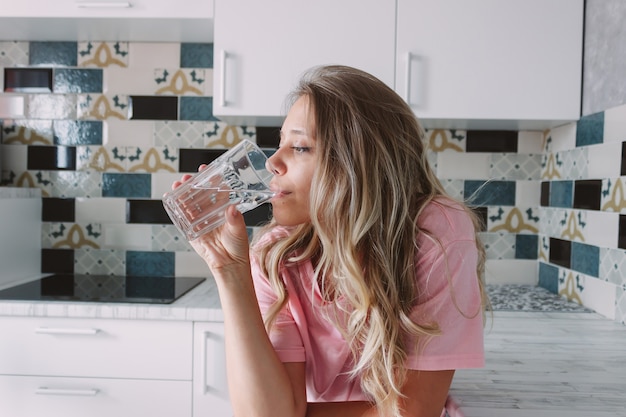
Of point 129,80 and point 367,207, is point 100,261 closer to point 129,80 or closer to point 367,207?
point 129,80

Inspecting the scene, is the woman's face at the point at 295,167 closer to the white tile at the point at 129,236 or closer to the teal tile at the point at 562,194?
the teal tile at the point at 562,194

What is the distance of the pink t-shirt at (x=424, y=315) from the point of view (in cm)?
92

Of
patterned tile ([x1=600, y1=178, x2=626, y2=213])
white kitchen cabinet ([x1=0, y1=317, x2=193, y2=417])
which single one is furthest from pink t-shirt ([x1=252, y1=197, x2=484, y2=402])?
patterned tile ([x1=600, y1=178, x2=626, y2=213])

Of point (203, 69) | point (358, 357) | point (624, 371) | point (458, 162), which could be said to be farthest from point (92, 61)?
point (624, 371)

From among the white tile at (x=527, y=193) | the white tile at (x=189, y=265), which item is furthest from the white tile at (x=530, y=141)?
the white tile at (x=189, y=265)

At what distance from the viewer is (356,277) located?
0.98 metres

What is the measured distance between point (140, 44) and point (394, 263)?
1.68 metres

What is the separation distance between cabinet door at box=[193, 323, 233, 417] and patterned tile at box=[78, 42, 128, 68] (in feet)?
3.84

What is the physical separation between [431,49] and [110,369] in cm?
138

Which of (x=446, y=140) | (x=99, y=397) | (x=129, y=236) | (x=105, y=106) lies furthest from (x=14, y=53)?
(x=446, y=140)

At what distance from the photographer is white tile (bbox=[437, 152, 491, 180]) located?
225 cm

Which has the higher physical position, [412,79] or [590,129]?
[412,79]

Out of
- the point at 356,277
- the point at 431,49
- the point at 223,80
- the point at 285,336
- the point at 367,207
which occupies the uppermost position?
the point at 431,49

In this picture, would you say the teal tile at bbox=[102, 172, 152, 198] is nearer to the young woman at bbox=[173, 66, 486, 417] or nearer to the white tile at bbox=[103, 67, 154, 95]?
the white tile at bbox=[103, 67, 154, 95]
